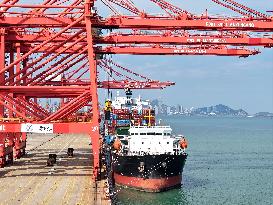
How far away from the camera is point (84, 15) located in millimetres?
31031

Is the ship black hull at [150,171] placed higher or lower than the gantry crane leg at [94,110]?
lower

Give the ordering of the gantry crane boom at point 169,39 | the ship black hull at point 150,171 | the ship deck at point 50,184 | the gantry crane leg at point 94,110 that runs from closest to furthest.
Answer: the ship deck at point 50,184
the gantry crane leg at point 94,110
the gantry crane boom at point 169,39
the ship black hull at point 150,171

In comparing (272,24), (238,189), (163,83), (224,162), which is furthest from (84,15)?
(163,83)

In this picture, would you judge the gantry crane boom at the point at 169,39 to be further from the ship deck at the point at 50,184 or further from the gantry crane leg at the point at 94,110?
the ship deck at the point at 50,184

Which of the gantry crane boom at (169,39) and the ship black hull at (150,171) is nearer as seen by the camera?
the gantry crane boom at (169,39)

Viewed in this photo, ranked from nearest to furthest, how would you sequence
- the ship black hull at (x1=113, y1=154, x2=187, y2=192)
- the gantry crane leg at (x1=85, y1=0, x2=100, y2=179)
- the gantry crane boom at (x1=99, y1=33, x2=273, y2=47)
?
1. the gantry crane leg at (x1=85, y1=0, x2=100, y2=179)
2. the gantry crane boom at (x1=99, y1=33, x2=273, y2=47)
3. the ship black hull at (x1=113, y1=154, x2=187, y2=192)

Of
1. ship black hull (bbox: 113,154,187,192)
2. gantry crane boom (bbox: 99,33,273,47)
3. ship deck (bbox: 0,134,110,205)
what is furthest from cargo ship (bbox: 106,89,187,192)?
gantry crane boom (bbox: 99,33,273,47)

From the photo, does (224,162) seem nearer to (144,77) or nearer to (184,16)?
(144,77)

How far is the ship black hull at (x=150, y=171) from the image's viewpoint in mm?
42156

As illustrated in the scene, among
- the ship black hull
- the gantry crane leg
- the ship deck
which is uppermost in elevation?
the gantry crane leg

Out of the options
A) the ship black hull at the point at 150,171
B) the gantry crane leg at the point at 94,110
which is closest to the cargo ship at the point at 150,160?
the ship black hull at the point at 150,171

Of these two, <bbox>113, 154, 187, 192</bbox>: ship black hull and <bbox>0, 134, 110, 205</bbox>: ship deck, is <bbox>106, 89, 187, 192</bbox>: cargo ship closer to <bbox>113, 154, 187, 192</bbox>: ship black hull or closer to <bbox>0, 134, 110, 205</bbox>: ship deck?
<bbox>113, 154, 187, 192</bbox>: ship black hull

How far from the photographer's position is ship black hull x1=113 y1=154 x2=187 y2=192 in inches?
1660

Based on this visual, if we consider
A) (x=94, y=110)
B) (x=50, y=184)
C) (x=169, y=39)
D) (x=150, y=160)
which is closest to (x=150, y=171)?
(x=150, y=160)
